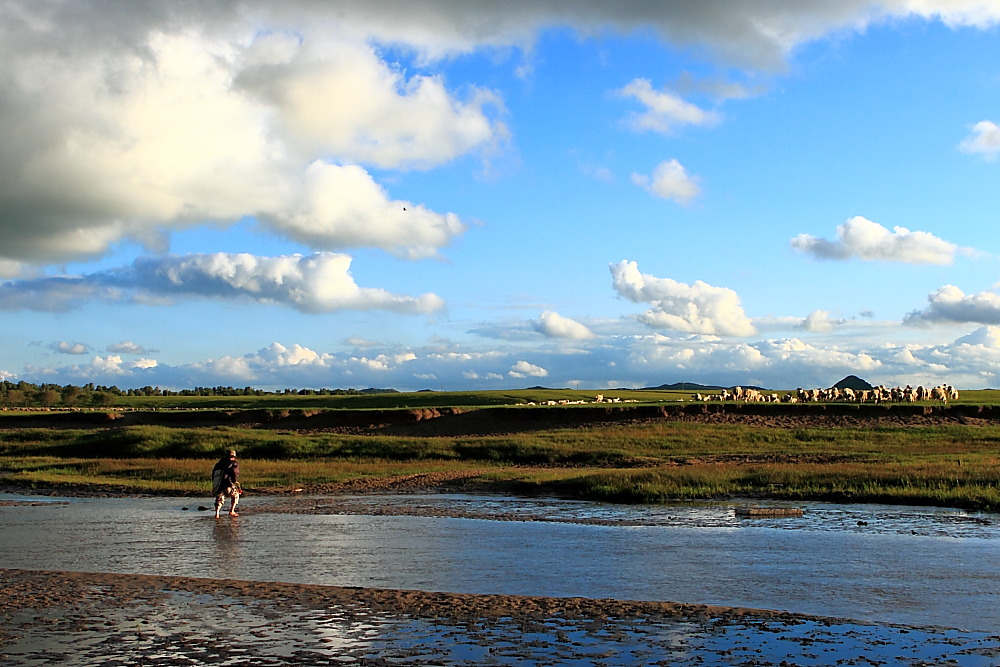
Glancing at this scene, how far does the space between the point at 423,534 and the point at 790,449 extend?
28.6 meters

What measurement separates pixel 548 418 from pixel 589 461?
702 inches

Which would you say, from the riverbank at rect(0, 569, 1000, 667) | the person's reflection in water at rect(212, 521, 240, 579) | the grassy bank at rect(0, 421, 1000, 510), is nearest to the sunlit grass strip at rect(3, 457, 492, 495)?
the grassy bank at rect(0, 421, 1000, 510)

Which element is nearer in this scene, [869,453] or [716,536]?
[716,536]

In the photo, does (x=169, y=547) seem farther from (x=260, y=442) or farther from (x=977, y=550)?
(x=260, y=442)

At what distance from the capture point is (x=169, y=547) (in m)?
18.1

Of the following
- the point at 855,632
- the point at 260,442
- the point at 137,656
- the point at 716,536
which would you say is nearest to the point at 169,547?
the point at 137,656

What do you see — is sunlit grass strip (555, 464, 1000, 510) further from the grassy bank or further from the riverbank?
the riverbank

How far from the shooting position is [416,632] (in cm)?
1071

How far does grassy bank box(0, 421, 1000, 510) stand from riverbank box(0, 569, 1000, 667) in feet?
51.8

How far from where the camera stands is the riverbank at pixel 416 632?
9633 mm

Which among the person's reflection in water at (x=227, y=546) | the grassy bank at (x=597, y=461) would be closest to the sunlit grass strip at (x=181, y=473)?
the grassy bank at (x=597, y=461)

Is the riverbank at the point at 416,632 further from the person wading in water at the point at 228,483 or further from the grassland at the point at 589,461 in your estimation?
the grassland at the point at 589,461

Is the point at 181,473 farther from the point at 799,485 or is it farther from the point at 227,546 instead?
the point at 799,485

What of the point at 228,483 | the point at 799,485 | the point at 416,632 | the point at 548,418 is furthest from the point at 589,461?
the point at 416,632
